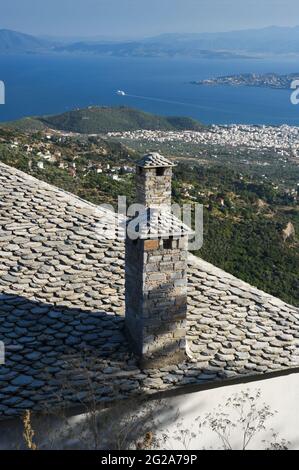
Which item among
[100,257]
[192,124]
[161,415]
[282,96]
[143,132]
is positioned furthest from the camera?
[282,96]

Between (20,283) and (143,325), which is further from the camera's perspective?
(20,283)

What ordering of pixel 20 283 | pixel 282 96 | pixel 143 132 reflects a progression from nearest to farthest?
1. pixel 20 283
2. pixel 143 132
3. pixel 282 96

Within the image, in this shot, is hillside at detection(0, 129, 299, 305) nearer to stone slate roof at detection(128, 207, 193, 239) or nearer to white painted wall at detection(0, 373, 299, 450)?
white painted wall at detection(0, 373, 299, 450)

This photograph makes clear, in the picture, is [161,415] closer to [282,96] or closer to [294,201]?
[294,201]

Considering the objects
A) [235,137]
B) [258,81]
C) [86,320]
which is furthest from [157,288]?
[258,81]

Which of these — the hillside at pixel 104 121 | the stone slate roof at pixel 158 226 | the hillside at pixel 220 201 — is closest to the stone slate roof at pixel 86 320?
the stone slate roof at pixel 158 226

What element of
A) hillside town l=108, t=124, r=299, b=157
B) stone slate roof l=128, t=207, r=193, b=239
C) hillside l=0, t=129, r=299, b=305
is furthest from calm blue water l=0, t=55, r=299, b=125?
stone slate roof l=128, t=207, r=193, b=239

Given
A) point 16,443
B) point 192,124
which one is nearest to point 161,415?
point 16,443
